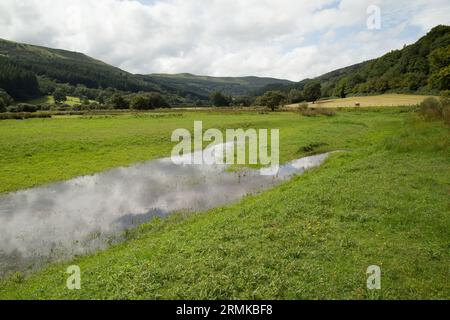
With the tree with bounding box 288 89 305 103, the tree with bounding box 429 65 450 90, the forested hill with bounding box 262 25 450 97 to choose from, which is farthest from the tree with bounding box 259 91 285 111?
the tree with bounding box 288 89 305 103

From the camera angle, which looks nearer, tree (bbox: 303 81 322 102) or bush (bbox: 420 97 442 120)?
bush (bbox: 420 97 442 120)

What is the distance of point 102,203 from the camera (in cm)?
1816

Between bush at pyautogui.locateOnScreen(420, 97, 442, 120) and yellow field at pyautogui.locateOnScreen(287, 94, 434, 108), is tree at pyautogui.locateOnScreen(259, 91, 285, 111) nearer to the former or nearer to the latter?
yellow field at pyautogui.locateOnScreen(287, 94, 434, 108)

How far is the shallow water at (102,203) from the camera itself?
12.9m

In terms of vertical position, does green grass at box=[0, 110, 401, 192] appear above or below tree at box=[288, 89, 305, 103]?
below

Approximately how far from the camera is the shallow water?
12875 mm

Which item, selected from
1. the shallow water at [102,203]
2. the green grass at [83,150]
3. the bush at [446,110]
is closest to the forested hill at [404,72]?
the bush at [446,110]

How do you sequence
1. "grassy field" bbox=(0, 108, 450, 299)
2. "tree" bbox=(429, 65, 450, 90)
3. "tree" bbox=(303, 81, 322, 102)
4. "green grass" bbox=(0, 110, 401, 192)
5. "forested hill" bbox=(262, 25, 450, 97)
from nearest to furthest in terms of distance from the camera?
1. "grassy field" bbox=(0, 108, 450, 299)
2. "green grass" bbox=(0, 110, 401, 192)
3. "tree" bbox=(429, 65, 450, 90)
4. "forested hill" bbox=(262, 25, 450, 97)
5. "tree" bbox=(303, 81, 322, 102)

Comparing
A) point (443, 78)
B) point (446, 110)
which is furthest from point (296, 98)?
point (446, 110)

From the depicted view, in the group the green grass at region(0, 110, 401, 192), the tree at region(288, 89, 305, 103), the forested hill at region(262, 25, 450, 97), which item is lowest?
the green grass at region(0, 110, 401, 192)

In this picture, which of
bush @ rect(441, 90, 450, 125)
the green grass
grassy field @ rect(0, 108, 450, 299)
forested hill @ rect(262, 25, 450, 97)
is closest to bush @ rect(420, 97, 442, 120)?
bush @ rect(441, 90, 450, 125)

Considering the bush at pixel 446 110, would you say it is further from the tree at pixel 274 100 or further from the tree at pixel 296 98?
the tree at pixel 296 98

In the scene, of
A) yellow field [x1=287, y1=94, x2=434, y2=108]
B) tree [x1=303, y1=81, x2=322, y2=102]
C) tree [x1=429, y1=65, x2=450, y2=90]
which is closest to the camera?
tree [x1=429, y1=65, x2=450, y2=90]

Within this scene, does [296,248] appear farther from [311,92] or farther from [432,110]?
[311,92]
